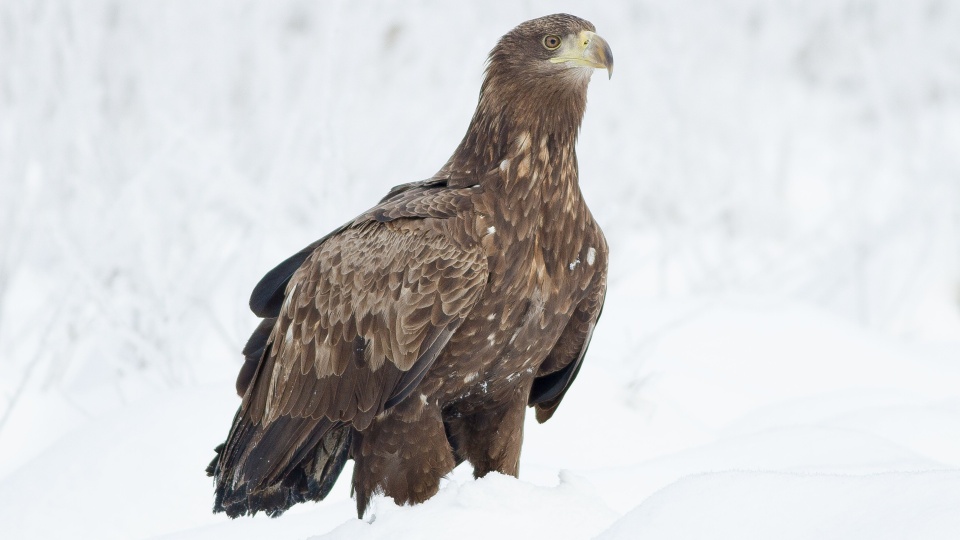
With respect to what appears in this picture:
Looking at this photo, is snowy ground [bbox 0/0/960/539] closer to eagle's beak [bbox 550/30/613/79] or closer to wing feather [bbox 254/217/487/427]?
wing feather [bbox 254/217/487/427]

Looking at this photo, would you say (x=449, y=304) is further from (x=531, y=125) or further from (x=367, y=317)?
(x=531, y=125)

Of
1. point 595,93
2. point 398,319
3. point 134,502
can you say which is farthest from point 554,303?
point 595,93

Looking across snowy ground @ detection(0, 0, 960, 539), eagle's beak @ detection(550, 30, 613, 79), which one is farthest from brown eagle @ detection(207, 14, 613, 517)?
snowy ground @ detection(0, 0, 960, 539)

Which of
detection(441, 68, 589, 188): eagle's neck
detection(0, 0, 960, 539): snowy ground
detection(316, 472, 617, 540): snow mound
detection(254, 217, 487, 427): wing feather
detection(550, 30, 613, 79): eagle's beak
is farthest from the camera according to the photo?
detection(0, 0, 960, 539): snowy ground

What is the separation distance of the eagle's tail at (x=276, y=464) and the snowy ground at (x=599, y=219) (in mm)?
190

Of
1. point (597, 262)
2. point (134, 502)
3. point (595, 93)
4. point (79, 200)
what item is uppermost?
point (595, 93)

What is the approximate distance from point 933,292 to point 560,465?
22.0 ft

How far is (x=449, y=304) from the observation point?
11.8 feet

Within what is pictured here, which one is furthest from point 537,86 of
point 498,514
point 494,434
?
point 498,514

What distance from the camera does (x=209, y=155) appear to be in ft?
23.7

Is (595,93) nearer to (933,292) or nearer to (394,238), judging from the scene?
(933,292)

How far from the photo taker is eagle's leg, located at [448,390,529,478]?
402 centimetres

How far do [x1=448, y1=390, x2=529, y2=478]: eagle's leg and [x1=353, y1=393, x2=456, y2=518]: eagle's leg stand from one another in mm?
291

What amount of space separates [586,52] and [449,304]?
0.84 metres
